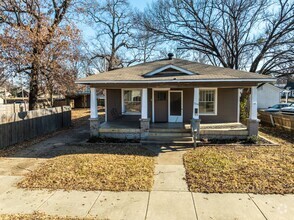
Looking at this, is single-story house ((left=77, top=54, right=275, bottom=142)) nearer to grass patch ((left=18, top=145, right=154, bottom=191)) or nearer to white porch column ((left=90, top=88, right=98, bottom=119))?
white porch column ((left=90, top=88, right=98, bottom=119))

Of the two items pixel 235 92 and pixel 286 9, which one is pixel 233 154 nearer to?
pixel 235 92

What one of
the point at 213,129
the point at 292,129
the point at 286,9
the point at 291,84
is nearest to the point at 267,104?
the point at 286,9

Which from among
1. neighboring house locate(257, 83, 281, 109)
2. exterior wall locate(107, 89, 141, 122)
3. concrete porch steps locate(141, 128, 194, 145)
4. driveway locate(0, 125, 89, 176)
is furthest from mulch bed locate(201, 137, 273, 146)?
neighboring house locate(257, 83, 281, 109)

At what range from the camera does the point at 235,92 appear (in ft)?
40.4

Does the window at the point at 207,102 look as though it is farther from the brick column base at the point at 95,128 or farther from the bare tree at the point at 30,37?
the bare tree at the point at 30,37

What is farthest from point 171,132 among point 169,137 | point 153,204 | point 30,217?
point 30,217

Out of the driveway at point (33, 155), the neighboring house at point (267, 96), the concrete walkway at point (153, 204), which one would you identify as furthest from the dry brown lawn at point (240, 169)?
the neighboring house at point (267, 96)

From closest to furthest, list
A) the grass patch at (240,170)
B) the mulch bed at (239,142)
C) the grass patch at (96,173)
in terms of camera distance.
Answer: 1. the grass patch at (240,170)
2. the grass patch at (96,173)
3. the mulch bed at (239,142)

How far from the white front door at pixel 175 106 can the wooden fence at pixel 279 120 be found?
6.42 meters

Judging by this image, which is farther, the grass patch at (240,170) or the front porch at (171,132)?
the front porch at (171,132)

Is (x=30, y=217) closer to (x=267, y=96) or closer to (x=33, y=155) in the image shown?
(x=33, y=155)

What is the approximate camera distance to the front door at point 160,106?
1245 centimetres

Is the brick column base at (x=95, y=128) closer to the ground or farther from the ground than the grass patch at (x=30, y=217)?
farther from the ground

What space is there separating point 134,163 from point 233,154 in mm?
3759
